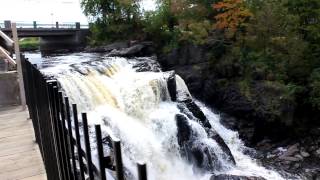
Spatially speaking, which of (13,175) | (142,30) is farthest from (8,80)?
(142,30)

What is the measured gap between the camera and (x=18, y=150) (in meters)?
3.88

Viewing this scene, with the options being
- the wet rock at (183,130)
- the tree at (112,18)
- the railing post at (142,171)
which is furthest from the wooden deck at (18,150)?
the tree at (112,18)

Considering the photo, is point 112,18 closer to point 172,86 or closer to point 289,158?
point 172,86

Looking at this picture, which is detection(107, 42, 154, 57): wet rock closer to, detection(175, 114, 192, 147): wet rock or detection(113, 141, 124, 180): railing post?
detection(175, 114, 192, 147): wet rock

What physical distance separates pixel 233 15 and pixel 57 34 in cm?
1694

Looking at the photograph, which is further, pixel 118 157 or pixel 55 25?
pixel 55 25

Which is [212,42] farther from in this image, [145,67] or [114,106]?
[114,106]

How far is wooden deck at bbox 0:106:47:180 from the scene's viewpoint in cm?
334

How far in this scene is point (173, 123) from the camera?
1118 centimetres

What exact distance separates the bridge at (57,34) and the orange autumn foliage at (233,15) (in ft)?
45.6

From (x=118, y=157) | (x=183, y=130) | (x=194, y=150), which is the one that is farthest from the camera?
(x=183, y=130)

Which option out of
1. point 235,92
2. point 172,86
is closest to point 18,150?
point 172,86

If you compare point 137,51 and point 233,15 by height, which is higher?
point 233,15

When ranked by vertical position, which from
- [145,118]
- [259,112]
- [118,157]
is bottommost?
[259,112]
